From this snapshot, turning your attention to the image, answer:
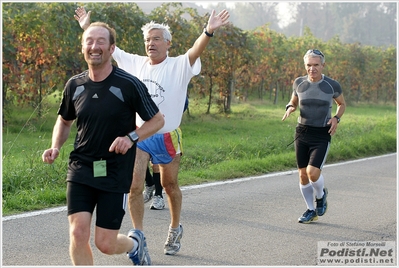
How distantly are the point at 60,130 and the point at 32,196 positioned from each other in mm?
3176

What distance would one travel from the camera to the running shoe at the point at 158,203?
319 inches

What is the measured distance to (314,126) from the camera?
310 inches

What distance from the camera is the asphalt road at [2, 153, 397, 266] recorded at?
19.6ft

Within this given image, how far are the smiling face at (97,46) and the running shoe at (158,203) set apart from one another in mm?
3556


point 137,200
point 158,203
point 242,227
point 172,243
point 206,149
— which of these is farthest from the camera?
point 206,149

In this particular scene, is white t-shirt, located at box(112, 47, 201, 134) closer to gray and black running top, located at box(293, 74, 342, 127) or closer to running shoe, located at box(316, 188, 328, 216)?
gray and black running top, located at box(293, 74, 342, 127)

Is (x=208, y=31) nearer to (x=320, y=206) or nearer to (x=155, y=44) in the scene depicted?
(x=155, y=44)

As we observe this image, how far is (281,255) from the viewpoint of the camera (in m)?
6.20

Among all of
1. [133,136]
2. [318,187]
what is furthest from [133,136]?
[318,187]

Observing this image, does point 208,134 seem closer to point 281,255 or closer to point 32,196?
point 32,196

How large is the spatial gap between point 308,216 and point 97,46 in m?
3.90

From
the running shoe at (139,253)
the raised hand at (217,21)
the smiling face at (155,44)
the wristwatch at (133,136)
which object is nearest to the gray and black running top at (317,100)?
the raised hand at (217,21)

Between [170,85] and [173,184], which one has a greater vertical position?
[170,85]

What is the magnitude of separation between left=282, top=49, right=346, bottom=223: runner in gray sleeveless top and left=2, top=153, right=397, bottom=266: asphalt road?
0.33 metres
